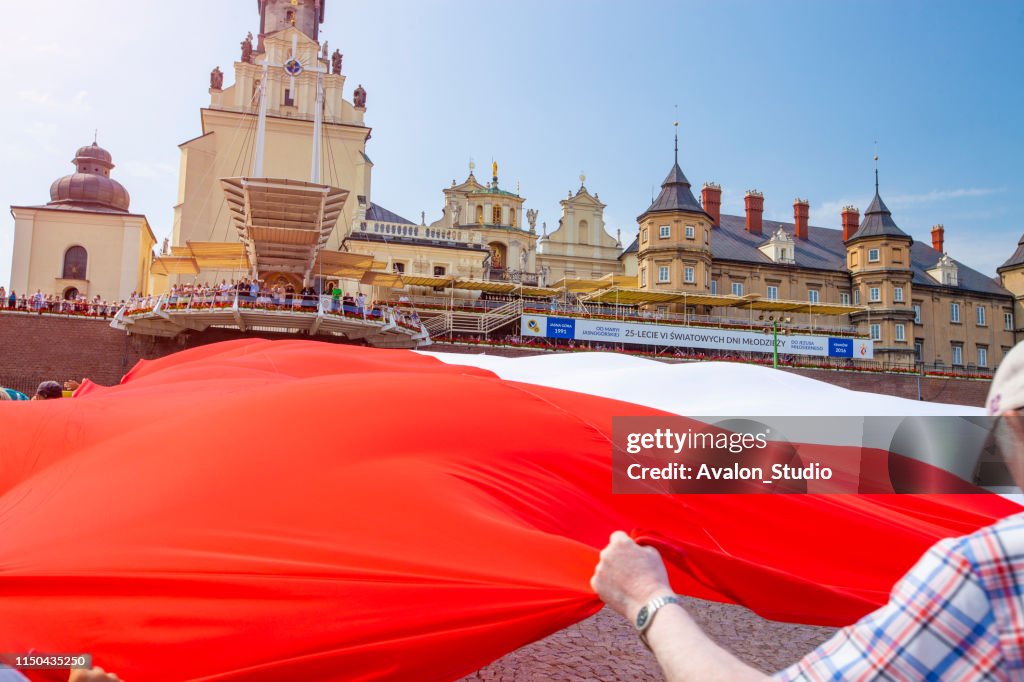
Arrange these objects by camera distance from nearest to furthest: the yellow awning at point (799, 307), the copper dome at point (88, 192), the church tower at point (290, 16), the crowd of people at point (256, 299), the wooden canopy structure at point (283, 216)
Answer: the crowd of people at point (256, 299) → the wooden canopy structure at point (283, 216) → the copper dome at point (88, 192) → the church tower at point (290, 16) → the yellow awning at point (799, 307)

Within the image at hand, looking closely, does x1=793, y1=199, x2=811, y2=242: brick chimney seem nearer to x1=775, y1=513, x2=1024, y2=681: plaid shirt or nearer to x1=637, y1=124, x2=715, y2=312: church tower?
x1=637, y1=124, x2=715, y2=312: church tower

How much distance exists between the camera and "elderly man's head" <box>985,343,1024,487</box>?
1644 millimetres

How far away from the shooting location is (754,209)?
64.2 m

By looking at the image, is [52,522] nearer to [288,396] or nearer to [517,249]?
[288,396]

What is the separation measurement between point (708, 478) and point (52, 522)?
9.76 ft

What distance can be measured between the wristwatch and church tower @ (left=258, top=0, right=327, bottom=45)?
5743 cm

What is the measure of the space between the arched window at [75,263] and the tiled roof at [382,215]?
18230mm

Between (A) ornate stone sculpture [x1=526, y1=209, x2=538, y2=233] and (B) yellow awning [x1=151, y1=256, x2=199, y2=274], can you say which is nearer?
(B) yellow awning [x1=151, y1=256, x2=199, y2=274]

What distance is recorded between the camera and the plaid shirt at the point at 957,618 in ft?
4.53

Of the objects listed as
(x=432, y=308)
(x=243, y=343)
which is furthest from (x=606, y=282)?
(x=243, y=343)

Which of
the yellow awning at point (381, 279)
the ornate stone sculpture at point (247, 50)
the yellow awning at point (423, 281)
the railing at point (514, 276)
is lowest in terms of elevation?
the yellow awning at point (381, 279)

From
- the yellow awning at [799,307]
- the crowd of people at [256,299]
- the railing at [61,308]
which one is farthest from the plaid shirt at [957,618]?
the yellow awning at [799,307]

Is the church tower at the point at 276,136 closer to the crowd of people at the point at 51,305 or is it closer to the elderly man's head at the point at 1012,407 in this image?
the crowd of people at the point at 51,305

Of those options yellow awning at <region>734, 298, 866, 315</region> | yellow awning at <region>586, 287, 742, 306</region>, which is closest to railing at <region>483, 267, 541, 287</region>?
yellow awning at <region>586, 287, 742, 306</region>
